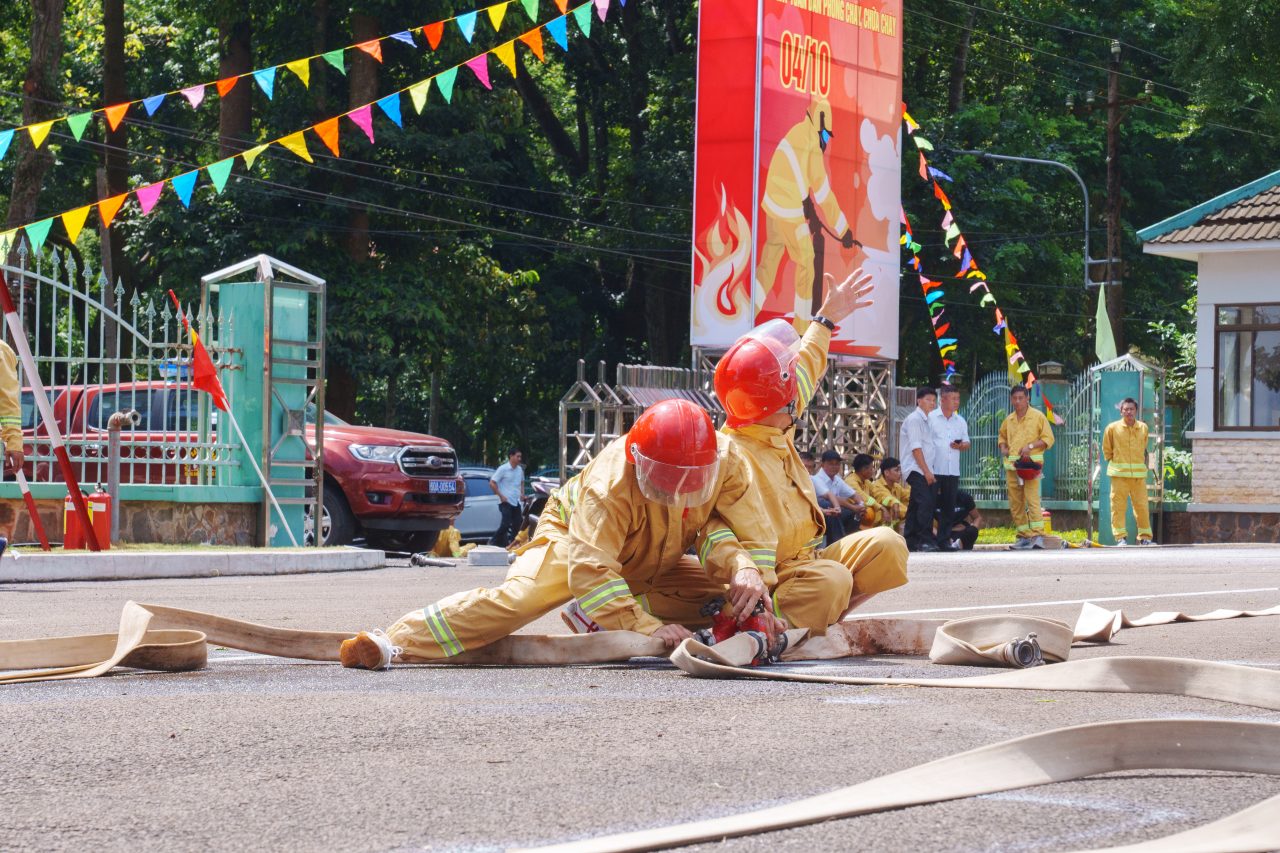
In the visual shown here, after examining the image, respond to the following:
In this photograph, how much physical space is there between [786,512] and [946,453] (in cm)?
1250

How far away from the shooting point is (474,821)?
3744 millimetres

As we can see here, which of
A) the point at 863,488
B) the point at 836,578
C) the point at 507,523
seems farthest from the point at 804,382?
the point at 507,523

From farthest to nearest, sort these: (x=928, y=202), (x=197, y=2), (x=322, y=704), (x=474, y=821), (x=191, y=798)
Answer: (x=928, y=202), (x=197, y=2), (x=322, y=704), (x=191, y=798), (x=474, y=821)

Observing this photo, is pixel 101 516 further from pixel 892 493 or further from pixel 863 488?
pixel 892 493

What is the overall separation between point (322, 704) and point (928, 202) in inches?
1202

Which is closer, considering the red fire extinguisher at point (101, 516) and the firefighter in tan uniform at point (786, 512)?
the firefighter in tan uniform at point (786, 512)

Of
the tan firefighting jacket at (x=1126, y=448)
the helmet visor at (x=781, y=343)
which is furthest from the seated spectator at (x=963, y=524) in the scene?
the helmet visor at (x=781, y=343)

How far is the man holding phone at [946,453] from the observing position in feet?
63.2

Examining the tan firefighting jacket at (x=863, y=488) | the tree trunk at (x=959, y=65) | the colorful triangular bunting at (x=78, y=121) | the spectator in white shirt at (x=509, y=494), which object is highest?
the tree trunk at (x=959, y=65)

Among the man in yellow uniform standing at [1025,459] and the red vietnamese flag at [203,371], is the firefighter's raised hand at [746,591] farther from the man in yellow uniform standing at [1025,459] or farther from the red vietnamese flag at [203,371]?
the man in yellow uniform standing at [1025,459]

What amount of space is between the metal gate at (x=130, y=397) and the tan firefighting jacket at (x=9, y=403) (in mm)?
3131

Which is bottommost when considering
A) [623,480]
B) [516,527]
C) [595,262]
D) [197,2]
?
[516,527]

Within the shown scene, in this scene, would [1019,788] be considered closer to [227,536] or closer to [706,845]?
[706,845]

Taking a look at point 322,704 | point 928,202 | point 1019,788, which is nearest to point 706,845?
point 1019,788
